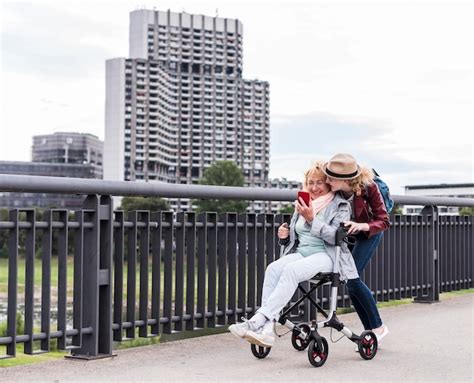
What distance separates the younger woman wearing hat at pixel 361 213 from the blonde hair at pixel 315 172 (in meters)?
0.03

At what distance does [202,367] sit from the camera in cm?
599

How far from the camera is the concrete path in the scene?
5.64 meters

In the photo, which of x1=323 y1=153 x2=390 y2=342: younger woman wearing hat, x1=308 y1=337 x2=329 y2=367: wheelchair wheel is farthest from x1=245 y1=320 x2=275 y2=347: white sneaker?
x1=323 y1=153 x2=390 y2=342: younger woman wearing hat

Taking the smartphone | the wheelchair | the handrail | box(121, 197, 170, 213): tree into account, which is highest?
box(121, 197, 170, 213): tree

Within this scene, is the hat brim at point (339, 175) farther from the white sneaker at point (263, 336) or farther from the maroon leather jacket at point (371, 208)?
the white sneaker at point (263, 336)

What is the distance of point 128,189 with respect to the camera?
20.5ft

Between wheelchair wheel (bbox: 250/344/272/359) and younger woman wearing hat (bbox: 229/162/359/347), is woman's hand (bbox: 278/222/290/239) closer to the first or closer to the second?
younger woman wearing hat (bbox: 229/162/359/347)

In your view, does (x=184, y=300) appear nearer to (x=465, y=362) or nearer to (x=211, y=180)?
(x=465, y=362)

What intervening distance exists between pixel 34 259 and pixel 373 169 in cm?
248

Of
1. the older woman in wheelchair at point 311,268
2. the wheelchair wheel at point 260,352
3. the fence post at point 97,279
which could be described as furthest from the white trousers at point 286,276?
the fence post at point 97,279

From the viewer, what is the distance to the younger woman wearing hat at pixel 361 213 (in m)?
6.20

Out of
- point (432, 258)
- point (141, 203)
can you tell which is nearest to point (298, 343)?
point (432, 258)

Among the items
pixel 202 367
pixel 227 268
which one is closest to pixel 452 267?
pixel 227 268

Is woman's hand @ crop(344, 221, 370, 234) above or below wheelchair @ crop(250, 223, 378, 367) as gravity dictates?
above
